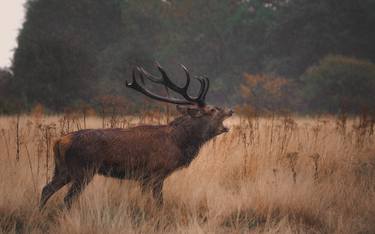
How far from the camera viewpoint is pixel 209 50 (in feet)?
126

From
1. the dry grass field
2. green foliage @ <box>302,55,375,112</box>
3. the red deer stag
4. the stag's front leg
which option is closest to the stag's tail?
the red deer stag

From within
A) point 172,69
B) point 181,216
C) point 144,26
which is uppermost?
point 144,26

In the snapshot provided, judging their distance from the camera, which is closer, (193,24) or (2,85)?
(2,85)

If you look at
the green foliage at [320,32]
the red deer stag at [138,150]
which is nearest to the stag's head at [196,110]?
the red deer stag at [138,150]

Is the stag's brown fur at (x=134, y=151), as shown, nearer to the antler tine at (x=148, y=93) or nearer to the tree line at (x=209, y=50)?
the antler tine at (x=148, y=93)

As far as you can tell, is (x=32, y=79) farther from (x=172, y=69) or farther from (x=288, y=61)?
(x=288, y=61)

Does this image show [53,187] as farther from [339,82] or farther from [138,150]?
[339,82]

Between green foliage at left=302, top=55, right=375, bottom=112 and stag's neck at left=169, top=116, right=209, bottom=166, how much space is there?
2308 centimetres

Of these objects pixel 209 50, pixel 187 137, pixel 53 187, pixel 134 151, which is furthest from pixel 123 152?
pixel 209 50

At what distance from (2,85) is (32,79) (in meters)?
2.86

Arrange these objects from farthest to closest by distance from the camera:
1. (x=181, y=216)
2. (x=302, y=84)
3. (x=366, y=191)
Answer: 1. (x=302, y=84)
2. (x=366, y=191)
3. (x=181, y=216)

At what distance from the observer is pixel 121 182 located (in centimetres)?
507

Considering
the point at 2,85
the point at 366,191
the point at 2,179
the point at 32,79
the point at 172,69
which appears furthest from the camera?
the point at 172,69

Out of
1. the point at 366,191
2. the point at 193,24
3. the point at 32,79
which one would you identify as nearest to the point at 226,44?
the point at 193,24
